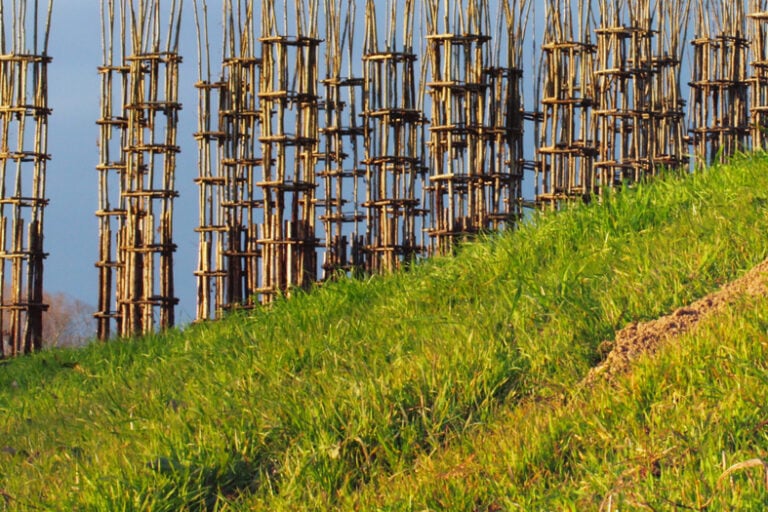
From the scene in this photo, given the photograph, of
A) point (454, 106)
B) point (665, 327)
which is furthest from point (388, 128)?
point (665, 327)

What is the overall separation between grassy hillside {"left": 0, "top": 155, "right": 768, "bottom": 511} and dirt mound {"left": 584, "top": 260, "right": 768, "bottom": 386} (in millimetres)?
130

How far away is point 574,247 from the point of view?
662 centimetres

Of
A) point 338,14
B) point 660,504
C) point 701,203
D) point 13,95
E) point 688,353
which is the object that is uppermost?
point 338,14

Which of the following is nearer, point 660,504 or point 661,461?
point 660,504

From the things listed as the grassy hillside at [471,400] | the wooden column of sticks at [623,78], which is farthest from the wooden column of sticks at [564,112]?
the grassy hillside at [471,400]

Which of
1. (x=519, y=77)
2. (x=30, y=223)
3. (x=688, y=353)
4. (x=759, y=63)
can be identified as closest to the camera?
(x=688, y=353)

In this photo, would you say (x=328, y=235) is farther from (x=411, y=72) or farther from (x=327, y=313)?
(x=327, y=313)

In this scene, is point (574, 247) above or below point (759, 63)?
below

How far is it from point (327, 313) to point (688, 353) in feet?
9.88

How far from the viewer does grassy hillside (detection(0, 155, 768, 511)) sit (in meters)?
3.89

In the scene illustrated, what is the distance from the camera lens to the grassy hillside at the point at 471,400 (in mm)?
3889

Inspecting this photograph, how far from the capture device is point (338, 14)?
1791 centimetres

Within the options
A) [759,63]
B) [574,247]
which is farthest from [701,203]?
[759,63]

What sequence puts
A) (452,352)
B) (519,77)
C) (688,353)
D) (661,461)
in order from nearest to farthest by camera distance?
(661,461) → (688,353) → (452,352) → (519,77)
